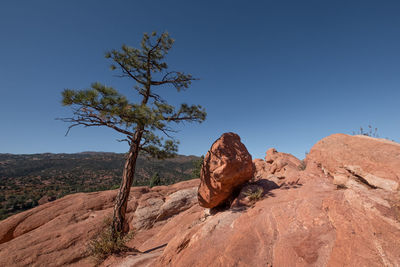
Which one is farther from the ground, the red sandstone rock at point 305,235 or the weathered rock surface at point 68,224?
the red sandstone rock at point 305,235

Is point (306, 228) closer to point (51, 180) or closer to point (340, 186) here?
point (340, 186)

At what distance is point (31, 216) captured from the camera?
985 cm

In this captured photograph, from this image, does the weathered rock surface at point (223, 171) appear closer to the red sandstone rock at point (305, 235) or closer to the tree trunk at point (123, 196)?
the red sandstone rock at point (305, 235)

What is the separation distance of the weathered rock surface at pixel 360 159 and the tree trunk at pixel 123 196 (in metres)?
7.27

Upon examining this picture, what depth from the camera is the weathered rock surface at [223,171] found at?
648 centimetres

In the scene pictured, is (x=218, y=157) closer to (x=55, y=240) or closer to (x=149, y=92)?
(x=149, y=92)

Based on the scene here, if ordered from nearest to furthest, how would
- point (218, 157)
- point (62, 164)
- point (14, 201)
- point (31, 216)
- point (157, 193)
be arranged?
point (218, 157)
point (31, 216)
point (157, 193)
point (14, 201)
point (62, 164)

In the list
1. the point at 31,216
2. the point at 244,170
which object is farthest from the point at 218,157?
→ the point at 31,216

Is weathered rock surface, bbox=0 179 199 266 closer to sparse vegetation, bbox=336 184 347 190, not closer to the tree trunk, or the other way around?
the tree trunk

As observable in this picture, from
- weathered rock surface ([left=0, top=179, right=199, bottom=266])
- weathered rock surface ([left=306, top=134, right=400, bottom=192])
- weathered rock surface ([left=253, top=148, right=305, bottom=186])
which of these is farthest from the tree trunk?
weathered rock surface ([left=306, top=134, right=400, bottom=192])

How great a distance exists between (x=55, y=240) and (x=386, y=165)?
13082 mm

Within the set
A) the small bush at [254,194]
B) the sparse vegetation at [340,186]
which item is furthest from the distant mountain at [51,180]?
the sparse vegetation at [340,186]

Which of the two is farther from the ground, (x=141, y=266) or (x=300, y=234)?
(x=300, y=234)

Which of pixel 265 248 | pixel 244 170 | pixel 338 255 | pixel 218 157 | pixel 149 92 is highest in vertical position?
pixel 149 92
